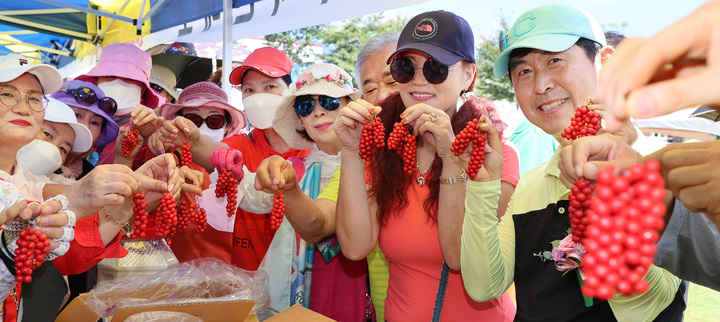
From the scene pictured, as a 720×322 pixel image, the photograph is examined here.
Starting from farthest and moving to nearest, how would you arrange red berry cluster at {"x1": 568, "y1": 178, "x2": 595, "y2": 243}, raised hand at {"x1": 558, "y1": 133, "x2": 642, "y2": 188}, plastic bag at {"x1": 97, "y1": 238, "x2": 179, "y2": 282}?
plastic bag at {"x1": 97, "y1": 238, "x2": 179, "y2": 282}
red berry cluster at {"x1": 568, "y1": 178, "x2": 595, "y2": 243}
raised hand at {"x1": 558, "y1": 133, "x2": 642, "y2": 188}

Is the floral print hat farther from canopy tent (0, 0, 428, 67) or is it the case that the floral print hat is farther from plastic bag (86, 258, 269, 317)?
plastic bag (86, 258, 269, 317)

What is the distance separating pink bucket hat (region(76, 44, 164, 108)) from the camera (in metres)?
4.02

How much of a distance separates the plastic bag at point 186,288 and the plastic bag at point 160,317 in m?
0.05

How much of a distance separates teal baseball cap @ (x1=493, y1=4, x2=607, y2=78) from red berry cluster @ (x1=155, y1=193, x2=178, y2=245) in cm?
165

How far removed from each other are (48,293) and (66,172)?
1.20 metres

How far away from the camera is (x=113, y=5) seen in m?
7.34

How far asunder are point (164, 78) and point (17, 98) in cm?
296

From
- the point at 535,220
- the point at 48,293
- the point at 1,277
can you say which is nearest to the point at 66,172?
the point at 48,293

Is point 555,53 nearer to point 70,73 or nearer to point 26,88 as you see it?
point 26,88

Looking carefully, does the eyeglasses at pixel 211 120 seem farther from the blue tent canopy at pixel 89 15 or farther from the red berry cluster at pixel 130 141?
the blue tent canopy at pixel 89 15

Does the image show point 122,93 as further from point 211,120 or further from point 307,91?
point 307,91

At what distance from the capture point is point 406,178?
2430mm

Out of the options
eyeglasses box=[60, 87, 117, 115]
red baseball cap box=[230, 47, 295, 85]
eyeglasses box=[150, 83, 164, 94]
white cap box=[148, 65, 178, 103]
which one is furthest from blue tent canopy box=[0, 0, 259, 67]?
eyeglasses box=[60, 87, 117, 115]

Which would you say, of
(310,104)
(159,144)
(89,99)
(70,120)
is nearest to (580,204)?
(310,104)
